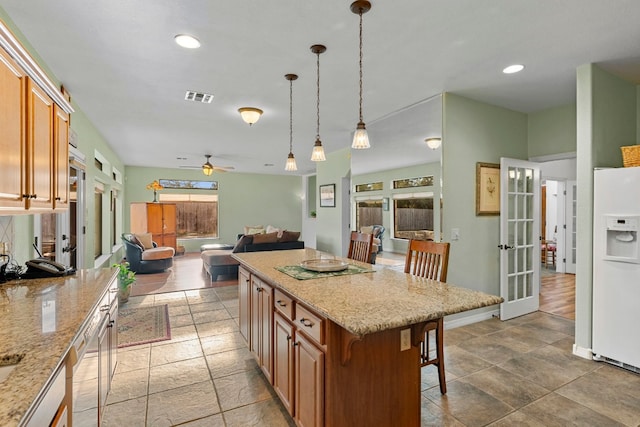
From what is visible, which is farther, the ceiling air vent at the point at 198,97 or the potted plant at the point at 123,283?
the potted plant at the point at 123,283

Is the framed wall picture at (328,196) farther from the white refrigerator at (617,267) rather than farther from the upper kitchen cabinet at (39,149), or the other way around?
the upper kitchen cabinet at (39,149)

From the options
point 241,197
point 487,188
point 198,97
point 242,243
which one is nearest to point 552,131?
point 487,188

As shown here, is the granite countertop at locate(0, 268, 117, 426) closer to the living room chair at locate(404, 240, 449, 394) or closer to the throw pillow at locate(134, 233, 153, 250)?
the living room chair at locate(404, 240, 449, 394)

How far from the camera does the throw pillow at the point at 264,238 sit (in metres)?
5.86

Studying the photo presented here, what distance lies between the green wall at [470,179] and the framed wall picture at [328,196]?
2972 mm

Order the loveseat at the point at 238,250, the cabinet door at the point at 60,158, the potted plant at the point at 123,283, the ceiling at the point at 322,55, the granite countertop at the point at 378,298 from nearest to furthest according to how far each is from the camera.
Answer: the granite countertop at the point at 378,298 → the ceiling at the point at 322,55 → the cabinet door at the point at 60,158 → the potted plant at the point at 123,283 → the loveseat at the point at 238,250

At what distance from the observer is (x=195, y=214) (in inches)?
387

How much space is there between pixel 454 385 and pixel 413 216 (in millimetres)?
2133

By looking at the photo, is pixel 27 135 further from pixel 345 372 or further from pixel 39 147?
pixel 345 372

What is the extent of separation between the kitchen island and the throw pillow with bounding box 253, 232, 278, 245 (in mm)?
3868

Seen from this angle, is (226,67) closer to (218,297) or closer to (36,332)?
(36,332)

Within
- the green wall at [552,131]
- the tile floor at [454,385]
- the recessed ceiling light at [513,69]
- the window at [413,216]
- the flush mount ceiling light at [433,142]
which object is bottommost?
the tile floor at [454,385]

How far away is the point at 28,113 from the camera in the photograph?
5.82ft

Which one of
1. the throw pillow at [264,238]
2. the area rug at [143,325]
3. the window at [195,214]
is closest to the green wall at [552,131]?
the throw pillow at [264,238]
